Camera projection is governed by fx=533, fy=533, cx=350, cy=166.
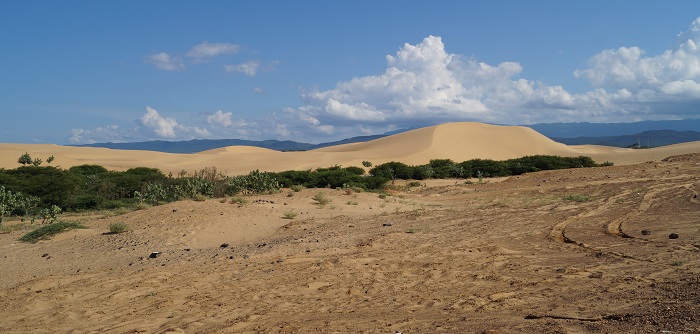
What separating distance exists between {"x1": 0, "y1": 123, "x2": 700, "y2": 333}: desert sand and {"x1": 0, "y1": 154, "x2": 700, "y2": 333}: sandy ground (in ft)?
0.10

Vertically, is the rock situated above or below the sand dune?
below

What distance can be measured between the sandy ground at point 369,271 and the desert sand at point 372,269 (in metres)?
0.03

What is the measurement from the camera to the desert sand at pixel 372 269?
18.3ft

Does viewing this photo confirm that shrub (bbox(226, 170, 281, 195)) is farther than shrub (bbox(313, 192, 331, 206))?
Yes

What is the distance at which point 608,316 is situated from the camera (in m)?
4.95

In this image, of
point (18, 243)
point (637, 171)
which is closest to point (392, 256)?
point (18, 243)

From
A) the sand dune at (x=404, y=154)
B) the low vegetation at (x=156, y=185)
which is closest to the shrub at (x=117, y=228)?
the low vegetation at (x=156, y=185)

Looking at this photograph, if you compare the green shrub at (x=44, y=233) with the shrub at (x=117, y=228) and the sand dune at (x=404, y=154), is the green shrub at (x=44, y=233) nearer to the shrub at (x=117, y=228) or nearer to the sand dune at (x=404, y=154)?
the shrub at (x=117, y=228)

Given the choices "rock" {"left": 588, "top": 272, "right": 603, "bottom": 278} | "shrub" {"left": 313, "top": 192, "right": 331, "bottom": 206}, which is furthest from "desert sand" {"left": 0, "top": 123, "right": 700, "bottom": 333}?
"shrub" {"left": 313, "top": 192, "right": 331, "bottom": 206}

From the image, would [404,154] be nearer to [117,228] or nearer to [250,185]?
[250,185]

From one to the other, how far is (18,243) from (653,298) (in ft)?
42.4

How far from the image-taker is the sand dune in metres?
46.8

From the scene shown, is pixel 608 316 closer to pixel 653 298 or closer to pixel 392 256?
pixel 653 298

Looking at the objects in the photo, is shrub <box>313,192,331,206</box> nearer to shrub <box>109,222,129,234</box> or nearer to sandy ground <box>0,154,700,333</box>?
sandy ground <box>0,154,700,333</box>
